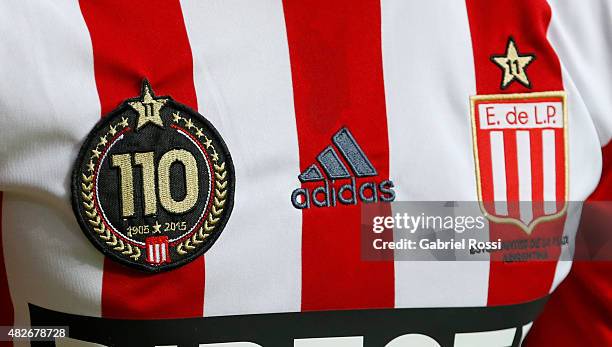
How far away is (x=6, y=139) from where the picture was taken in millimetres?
922

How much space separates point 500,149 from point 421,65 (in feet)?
0.42

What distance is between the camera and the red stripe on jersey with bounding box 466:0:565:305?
3.63ft

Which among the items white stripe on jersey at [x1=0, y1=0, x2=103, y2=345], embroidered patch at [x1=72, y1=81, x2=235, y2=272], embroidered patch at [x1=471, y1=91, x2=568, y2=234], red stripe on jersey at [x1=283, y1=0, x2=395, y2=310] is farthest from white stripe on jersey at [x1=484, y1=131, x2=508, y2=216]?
white stripe on jersey at [x1=0, y1=0, x2=103, y2=345]

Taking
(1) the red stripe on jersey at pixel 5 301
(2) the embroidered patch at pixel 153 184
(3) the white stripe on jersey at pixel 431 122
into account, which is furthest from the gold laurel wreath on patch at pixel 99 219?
(3) the white stripe on jersey at pixel 431 122

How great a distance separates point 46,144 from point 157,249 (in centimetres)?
14

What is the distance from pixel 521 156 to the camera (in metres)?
1.11

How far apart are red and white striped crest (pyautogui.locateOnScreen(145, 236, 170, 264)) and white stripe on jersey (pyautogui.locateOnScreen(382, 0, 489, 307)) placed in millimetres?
249

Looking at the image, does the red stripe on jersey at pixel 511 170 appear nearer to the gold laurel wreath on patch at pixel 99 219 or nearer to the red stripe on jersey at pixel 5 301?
the gold laurel wreath on patch at pixel 99 219

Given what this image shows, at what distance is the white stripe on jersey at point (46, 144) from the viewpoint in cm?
92

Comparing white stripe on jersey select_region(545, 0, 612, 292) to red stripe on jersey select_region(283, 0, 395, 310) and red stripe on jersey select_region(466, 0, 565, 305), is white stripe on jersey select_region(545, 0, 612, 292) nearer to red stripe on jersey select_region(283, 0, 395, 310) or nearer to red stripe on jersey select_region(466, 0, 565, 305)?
red stripe on jersey select_region(466, 0, 565, 305)

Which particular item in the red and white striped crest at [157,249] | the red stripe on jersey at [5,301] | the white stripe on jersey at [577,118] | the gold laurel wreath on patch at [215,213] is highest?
the white stripe on jersey at [577,118]

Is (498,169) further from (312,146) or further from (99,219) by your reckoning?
(99,219)

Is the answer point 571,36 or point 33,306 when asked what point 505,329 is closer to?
point 571,36

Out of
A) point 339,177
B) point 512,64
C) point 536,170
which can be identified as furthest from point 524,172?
point 339,177
